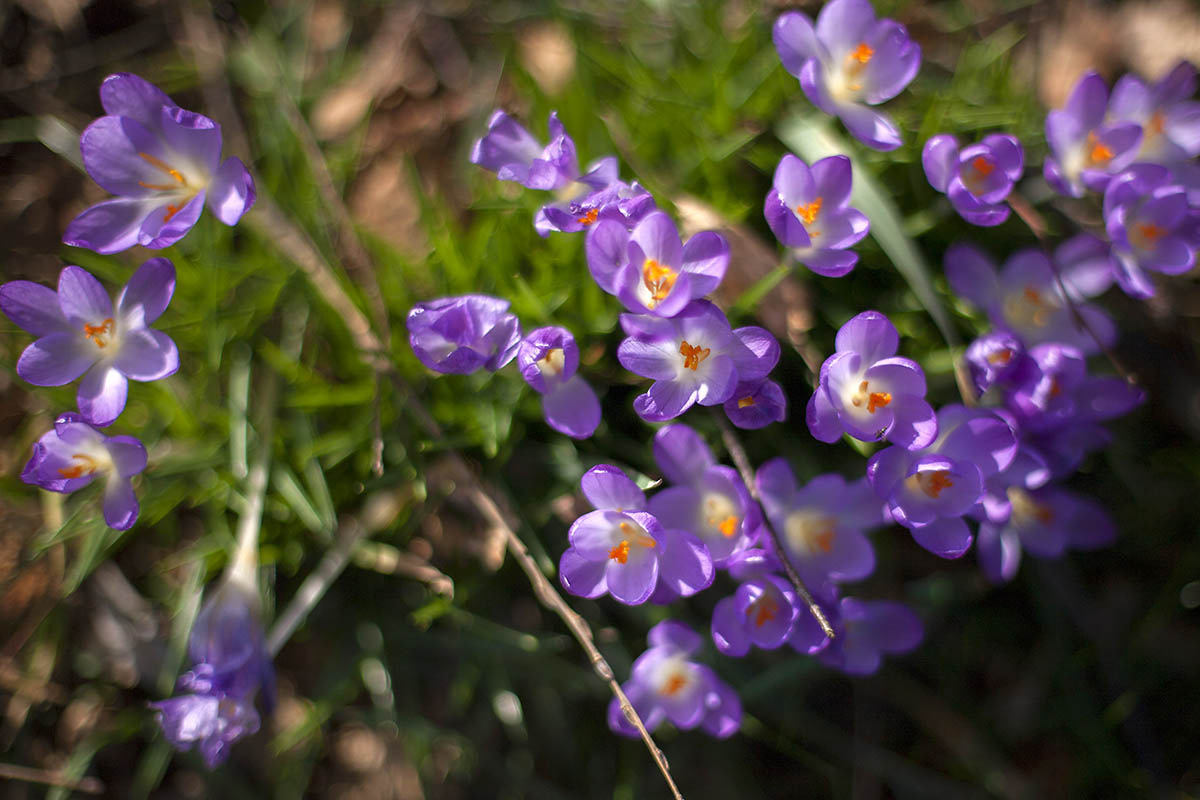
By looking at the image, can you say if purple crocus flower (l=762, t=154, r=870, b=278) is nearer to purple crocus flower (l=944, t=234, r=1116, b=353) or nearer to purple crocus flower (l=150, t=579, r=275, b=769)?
purple crocus flower (l=944, t=234, r=1116, b=353)

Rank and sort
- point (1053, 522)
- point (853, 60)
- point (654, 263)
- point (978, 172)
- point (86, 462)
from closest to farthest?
point (654, 263) → point (86, 462) → point (978, 172) → point (853, 60) → point (1053, 522)

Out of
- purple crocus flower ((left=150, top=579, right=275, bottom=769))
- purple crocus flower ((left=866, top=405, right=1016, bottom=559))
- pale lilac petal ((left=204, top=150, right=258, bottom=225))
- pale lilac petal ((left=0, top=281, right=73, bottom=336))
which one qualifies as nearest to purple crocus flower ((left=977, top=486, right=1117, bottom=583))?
purple crocus flower ((left=866, top=405, right=1016, bottom=559))

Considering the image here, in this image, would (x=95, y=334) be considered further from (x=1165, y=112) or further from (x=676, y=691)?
(x=1165, y=112)

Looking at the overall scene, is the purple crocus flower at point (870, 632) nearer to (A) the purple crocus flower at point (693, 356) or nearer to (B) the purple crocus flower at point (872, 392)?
(B) the purple crocus flower at point (872, 392)

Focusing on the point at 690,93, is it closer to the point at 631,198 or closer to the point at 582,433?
the point at 631,198

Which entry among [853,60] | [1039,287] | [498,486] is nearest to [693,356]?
[498,486]

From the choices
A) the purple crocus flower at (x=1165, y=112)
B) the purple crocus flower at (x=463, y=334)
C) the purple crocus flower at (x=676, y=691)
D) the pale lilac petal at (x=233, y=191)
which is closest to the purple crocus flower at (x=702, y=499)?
the purple crocus flower at (x=676, y=691)
